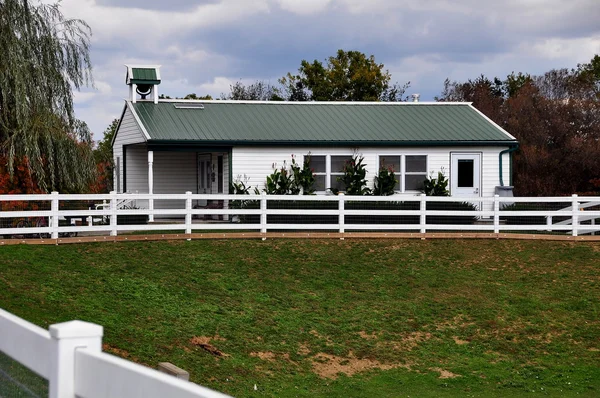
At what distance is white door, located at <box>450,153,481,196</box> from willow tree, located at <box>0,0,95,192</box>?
11.7 metres

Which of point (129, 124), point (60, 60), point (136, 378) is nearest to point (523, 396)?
point (136, 378)

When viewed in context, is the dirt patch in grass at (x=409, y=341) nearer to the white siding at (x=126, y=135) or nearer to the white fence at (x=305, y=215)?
the white fence at (x=305, y=215)

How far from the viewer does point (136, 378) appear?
2.71 meters

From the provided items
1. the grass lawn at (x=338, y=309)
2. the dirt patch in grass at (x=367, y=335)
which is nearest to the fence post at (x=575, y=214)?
the grass lawn at (x=338, y=309)

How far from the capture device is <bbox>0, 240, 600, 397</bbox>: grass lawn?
13969 millimetres

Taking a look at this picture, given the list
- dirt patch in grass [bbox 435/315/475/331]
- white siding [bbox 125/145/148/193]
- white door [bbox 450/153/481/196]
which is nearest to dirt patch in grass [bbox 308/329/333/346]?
dirt patch in grass [bbox 435/315/475/331]

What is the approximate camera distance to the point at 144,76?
30.5 metres

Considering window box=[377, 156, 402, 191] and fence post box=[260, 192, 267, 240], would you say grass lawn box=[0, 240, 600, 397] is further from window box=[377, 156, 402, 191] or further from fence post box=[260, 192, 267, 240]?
window box=[377, 156, 402, 191]

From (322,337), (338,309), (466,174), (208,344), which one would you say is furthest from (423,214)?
(208,344)

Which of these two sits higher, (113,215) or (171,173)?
(171,173)

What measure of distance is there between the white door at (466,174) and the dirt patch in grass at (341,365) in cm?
1498

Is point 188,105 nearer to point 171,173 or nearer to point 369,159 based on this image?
point 171,173

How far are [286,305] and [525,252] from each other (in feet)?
24.5

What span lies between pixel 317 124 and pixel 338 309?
1315 centimetres
